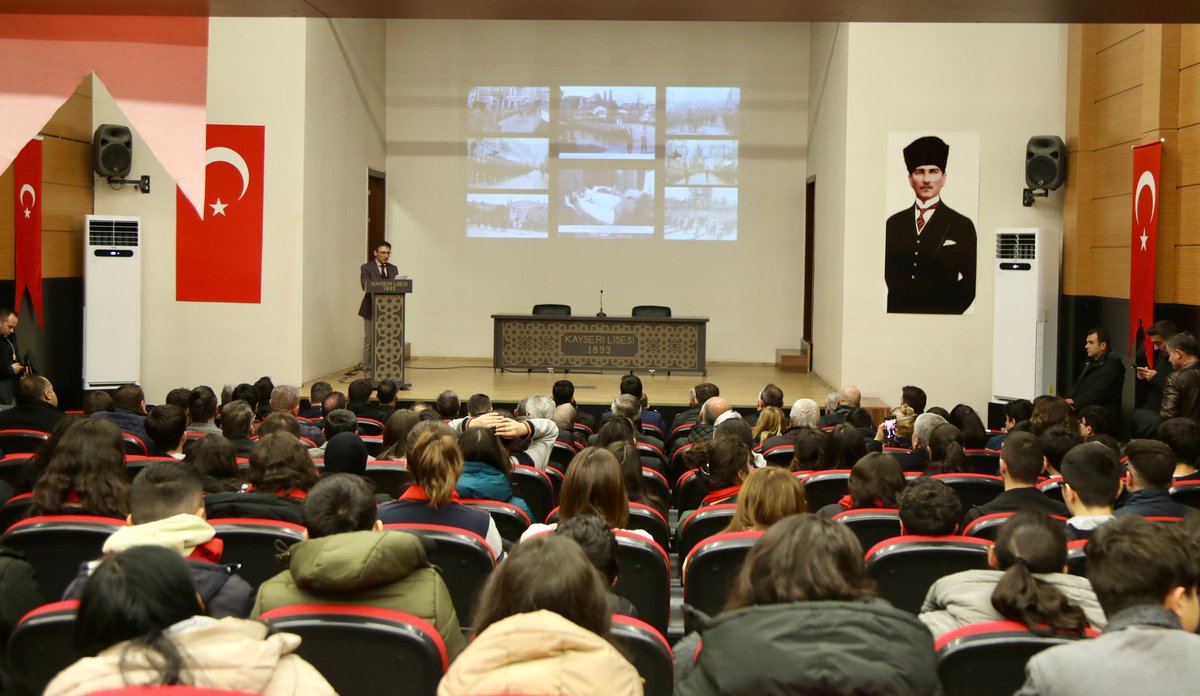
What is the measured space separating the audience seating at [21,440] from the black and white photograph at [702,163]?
8965mm

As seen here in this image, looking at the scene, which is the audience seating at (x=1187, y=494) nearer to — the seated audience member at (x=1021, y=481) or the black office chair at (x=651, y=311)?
the seated audience member at (x=1021, y=481)

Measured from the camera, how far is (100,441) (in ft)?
10.7

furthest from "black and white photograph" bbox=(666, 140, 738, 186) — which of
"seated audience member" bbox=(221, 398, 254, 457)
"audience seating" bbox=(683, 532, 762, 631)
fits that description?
"audience seating" bbox=(683, 532, 762, 631)

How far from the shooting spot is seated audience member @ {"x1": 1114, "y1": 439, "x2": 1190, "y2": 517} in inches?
141

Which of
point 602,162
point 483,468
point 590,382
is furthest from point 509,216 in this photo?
point 483,468

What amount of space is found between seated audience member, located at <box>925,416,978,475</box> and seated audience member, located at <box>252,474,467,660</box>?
2.57 m

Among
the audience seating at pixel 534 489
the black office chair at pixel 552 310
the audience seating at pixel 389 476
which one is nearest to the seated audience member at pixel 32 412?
the audience seating at pixel 389 476

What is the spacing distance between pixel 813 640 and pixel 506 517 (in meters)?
1.89

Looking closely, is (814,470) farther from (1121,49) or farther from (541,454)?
(1121,49)

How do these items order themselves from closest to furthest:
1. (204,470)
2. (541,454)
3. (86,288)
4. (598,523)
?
(598,523)
(204,470)
(541,454)
(86,288)

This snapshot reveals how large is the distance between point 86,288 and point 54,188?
0.86m

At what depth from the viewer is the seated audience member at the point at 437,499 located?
3223 mm

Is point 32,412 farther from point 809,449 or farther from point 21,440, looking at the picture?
point 809,449

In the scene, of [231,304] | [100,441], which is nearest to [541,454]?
[100,441]
